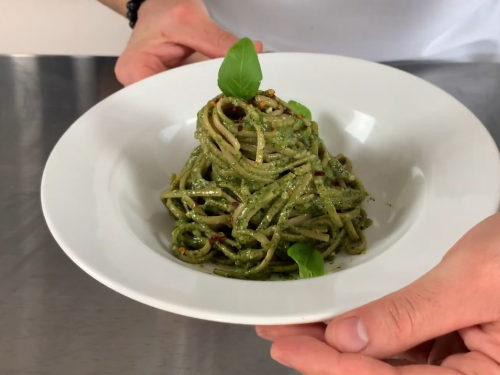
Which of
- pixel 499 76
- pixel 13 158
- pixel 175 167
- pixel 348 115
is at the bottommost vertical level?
pixel 13 158

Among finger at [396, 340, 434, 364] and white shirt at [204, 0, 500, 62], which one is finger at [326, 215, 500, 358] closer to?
finger at [396, 340, 434, 364]

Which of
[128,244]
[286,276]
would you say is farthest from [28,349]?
[286,276]

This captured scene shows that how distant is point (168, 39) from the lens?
2336mm

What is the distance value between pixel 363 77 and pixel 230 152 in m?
0.70

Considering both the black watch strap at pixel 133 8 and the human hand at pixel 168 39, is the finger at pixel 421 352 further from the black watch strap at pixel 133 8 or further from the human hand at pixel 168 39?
the black watch strap at pixel 133 8

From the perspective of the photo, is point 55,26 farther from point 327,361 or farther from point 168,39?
point 327,361

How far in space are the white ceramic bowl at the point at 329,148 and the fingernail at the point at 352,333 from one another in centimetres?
9

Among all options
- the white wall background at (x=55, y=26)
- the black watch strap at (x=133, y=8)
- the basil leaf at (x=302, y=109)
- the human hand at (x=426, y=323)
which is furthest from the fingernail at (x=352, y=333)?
the white wall background at (x=55, y=26)

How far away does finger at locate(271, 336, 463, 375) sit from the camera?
95 cm

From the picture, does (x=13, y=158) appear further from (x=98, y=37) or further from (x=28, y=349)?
(x=98, y=37)

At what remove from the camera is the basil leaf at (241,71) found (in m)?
1.35

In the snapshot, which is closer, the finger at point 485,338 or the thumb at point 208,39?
the finger at point 485,338

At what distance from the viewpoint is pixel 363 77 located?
75.5 inches

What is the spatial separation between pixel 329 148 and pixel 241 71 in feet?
2.19
